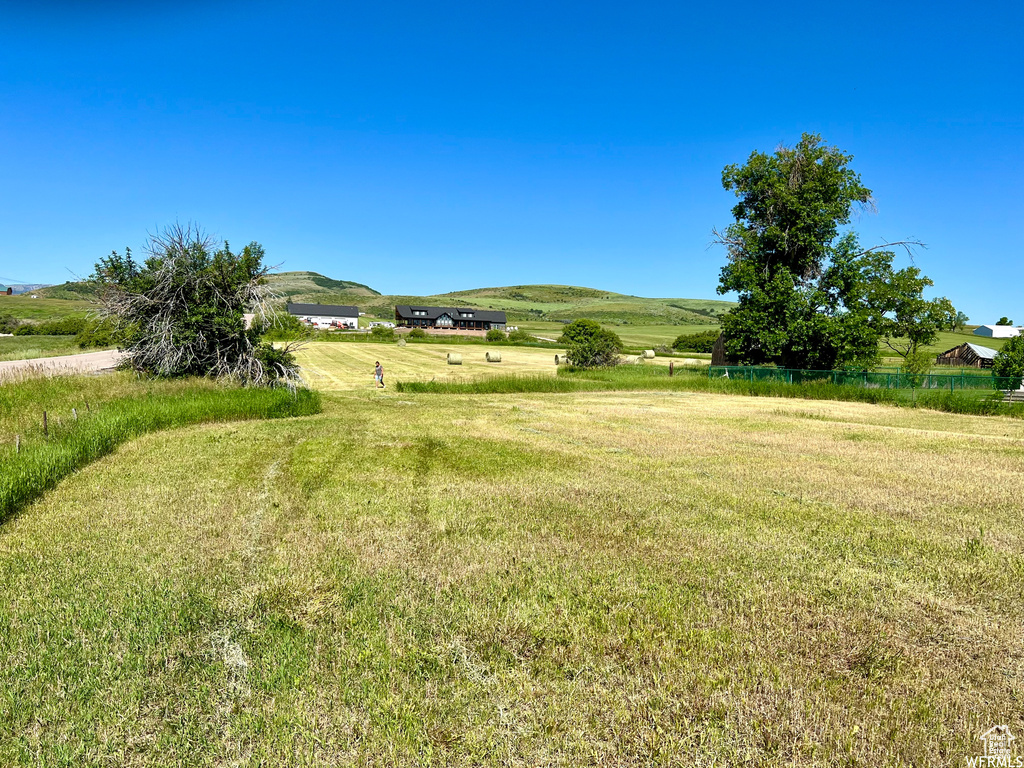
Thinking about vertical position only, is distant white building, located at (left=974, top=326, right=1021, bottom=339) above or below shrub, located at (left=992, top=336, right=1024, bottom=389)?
above

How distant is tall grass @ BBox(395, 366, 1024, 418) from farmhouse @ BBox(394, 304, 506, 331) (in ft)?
347

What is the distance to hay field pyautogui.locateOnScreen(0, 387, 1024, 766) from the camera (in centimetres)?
346

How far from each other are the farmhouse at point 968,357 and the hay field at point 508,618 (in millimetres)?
71530

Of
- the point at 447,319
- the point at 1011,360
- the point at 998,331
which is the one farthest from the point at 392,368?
the point at 998,331

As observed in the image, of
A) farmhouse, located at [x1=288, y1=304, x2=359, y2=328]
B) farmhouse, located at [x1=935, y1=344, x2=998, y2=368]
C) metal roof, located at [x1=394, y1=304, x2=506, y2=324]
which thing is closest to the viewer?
farmhouse, located at [x1=935, y1=344, x2=998, y2=368]

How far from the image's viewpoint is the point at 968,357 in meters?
66.8

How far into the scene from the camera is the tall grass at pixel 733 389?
23.0 meters

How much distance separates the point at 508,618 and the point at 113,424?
40.1 feet

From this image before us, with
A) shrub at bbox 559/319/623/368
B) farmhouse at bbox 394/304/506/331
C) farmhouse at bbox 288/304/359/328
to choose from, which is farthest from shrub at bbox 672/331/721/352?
farmhouse at bbox 288/304/359/328

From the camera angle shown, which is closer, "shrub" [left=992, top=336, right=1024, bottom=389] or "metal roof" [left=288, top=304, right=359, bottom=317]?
"shrub" [left=992, top=336, right=1024, bottom=389]

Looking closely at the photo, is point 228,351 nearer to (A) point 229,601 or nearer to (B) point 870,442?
(A) point 229,601

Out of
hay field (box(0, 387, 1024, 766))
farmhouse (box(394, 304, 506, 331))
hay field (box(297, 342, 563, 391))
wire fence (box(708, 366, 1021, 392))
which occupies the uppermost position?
farmhouse (box(394, 304, 506, 331))

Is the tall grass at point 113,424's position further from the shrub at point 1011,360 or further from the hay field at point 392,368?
the shrub at point 1011,360

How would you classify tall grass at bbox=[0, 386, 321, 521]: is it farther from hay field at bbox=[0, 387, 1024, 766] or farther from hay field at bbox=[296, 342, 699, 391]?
hay field at bbox=[296, 342, 699, 391]
